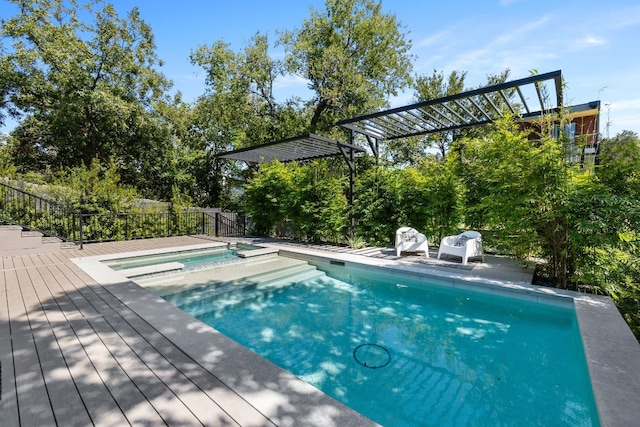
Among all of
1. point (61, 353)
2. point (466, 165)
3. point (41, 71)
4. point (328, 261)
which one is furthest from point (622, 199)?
point (41, 71)

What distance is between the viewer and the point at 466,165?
7.52 meters

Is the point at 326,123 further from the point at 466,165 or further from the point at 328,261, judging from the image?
the point at 328,261

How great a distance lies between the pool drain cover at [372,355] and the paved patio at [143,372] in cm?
116

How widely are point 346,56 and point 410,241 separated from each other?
40.7 feet

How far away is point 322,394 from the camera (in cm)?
214

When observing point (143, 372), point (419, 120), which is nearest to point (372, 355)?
point (143, 372)

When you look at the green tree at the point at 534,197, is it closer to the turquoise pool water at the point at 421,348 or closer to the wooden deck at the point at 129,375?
the turquoise pool water at the point at 421,348

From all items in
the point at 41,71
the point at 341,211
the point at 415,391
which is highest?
the point at 41,71

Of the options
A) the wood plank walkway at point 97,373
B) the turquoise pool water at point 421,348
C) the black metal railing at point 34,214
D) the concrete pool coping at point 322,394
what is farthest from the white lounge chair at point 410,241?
the black metal railing at point 34,214

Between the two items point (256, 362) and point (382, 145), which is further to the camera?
point (382, 145)

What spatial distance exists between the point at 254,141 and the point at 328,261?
451 inches

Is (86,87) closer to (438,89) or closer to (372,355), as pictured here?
(372,355)

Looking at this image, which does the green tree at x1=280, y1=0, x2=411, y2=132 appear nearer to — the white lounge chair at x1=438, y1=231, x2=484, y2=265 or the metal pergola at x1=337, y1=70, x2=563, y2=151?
the metal pergola at x1=337, y1=70, x2=563, y2=151

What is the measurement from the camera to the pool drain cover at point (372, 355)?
10.4ft
